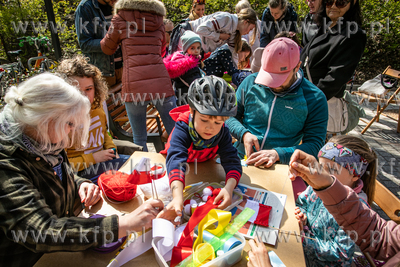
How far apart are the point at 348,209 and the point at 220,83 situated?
1.04 m

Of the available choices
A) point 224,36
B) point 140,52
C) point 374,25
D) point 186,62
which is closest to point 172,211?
point 140,52

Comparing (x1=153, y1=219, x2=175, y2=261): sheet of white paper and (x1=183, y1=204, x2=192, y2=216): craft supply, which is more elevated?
(x1=153, y1=219, x2=175, y2=261): sheet of white paper

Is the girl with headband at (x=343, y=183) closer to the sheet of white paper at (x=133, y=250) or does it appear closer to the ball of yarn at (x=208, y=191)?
the ball of yarn at (x=208, y=191)

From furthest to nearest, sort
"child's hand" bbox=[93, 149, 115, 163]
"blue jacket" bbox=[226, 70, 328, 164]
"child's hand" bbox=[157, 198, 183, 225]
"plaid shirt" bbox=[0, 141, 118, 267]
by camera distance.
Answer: "child's hand" bbox=[93, 149, 115, 163] < "blue jacket" bbox=[226, 70, 328, 164] < "child's hand" bbox=[157, 198, 183, 225] < "plaid shirt" bbox=[0, 141, 118, 267]

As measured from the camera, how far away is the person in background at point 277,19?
4434 mm

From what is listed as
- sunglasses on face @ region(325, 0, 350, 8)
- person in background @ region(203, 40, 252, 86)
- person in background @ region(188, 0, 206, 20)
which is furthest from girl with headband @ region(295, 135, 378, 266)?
person in background @ region(188, 0, 206, 20)

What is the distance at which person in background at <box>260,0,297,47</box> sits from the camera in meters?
4.43

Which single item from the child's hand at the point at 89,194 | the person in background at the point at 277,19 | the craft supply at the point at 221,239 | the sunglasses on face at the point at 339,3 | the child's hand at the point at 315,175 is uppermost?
the sunglasses on face at the point at 339,3

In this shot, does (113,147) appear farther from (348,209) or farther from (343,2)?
(343,2)

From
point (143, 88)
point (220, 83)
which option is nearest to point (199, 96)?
point (220, 83)

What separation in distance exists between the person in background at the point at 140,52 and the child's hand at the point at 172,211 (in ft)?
5.97

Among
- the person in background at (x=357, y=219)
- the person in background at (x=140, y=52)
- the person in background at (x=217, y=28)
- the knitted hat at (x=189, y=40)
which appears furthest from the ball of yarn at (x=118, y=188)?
the person in background at (x=217, y=28)

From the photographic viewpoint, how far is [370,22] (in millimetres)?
7996

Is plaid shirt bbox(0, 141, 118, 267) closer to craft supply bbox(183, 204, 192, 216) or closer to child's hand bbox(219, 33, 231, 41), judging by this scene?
craft supply bbox(183, 204, 192, 216)
